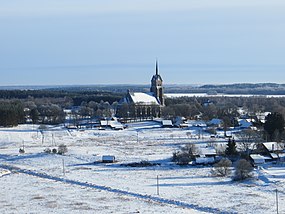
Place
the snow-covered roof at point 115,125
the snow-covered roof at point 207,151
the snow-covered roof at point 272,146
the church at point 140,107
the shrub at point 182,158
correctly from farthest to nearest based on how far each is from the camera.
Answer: the church at point 140,107, the snow-covered roof at point 115,125, the snow-covered roof at point 207,151, the snow-covered roof at point 272,146, the shrub at point 182,158

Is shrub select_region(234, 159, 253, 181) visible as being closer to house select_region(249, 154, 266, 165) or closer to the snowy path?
house select_region(249, 154, 266, 165)

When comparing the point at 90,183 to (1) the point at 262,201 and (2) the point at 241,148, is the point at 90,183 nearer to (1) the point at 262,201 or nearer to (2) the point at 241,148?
(1) the point at 262,201

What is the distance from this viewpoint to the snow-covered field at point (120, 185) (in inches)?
1027

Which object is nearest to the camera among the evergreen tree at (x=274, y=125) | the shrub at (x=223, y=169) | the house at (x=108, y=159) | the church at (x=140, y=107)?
the shrub at (x=223, y=169)

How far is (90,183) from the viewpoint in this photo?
32.3 meters

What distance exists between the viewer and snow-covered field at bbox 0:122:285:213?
26094mm

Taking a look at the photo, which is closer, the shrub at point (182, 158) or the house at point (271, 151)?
the shrub at point (182, 158)

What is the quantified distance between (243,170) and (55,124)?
4966cm

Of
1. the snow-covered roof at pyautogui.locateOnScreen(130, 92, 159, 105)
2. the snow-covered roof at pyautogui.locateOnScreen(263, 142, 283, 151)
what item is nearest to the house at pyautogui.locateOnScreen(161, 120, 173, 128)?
the snow-covered roof at pyautogui.locateOnScreen(130, 92, 159, 105)

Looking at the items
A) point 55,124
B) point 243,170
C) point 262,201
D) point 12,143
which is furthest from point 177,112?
point 262,201

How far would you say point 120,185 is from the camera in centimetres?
3159

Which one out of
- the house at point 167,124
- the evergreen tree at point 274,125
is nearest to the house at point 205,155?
the evergreen tree at point 274,125

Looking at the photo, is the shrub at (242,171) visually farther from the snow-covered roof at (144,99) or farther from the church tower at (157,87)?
the church tower at (157,87)

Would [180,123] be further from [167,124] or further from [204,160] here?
[204,160]
